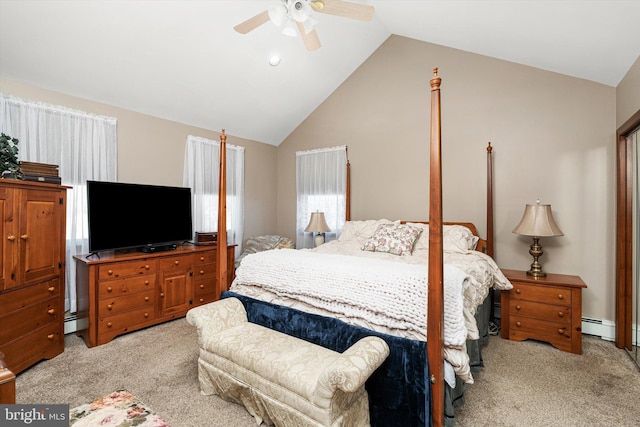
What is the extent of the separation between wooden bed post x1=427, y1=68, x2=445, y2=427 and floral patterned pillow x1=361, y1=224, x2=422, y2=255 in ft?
4.96

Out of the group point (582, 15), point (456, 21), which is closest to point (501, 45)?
point (456, 21)

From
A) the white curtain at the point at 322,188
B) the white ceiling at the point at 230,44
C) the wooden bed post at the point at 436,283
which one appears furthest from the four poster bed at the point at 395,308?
the white curtain at the point at 322,188

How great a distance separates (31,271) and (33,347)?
578 millimetres

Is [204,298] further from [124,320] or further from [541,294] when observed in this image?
[541,294]

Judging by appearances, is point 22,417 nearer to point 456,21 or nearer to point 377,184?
point 377,184

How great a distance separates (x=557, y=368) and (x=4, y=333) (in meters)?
4.01

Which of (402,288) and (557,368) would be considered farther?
(557,368)

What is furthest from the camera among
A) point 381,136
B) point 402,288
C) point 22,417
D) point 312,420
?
point 381,136

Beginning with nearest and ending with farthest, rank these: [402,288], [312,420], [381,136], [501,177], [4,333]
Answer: [312,420] < [402,288] < [4,333] < [501,177] < [381,136]

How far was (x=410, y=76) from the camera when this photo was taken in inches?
156

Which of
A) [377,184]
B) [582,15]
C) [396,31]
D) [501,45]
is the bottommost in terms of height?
[377,184]

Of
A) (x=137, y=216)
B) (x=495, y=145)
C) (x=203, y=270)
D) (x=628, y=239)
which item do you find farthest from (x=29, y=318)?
(x=628, y=239)

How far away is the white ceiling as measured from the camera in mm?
2324

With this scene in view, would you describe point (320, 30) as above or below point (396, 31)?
below
